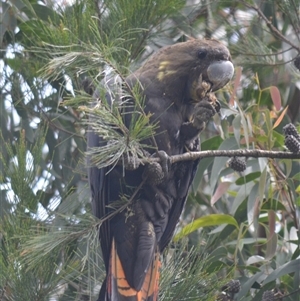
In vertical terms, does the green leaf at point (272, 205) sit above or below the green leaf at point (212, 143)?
below

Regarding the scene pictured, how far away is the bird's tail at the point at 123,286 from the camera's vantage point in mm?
2324

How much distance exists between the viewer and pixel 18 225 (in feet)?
6.98

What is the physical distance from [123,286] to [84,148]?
77 centimetres

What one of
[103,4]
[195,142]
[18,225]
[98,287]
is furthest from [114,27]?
[98,287]

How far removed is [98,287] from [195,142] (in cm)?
54

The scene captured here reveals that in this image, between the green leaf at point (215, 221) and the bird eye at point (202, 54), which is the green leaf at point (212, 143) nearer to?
the green leaf at point (215, 221)

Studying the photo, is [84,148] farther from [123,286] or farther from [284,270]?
Answer: [284,270]

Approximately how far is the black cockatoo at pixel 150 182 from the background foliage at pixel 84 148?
0.07 m

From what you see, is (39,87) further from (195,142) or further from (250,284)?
(250,284)

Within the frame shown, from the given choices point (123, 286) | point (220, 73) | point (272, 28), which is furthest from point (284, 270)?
point (272, 28)

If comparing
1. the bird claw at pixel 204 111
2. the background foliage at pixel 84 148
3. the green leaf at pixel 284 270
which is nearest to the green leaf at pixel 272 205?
the background foliage at pixel 84 148

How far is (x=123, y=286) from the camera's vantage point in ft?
7.70

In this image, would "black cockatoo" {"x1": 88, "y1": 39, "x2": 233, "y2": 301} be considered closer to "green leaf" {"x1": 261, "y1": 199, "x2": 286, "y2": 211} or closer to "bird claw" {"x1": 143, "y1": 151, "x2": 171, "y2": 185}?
"bird claw" {"x1": 143, "y1": 151, "x2": 171, "y2": 185}

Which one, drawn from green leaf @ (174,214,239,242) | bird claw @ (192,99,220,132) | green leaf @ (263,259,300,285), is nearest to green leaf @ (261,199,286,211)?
green leaf @ (174,214,239,242)
